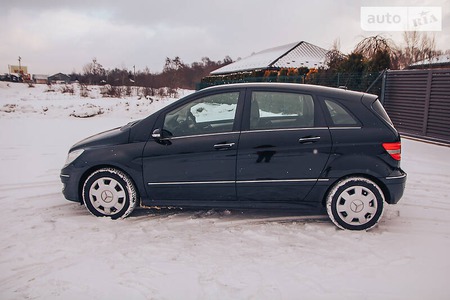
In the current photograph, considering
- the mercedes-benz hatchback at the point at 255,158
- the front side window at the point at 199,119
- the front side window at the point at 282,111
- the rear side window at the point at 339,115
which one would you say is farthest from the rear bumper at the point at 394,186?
the front side window at the point at 199,119

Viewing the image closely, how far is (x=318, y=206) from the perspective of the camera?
3762mm

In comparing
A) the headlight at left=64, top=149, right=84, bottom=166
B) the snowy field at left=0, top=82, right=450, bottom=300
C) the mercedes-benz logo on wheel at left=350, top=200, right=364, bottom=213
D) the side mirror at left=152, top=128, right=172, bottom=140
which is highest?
the side mirror at left=152, top=128, right=172, bottom=140

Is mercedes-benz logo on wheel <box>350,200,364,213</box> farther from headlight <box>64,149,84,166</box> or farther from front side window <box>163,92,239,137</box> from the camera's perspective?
headlight <box>64,149,84,166</box>

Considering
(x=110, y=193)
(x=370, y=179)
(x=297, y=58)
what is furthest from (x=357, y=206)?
(x=297, y=58)

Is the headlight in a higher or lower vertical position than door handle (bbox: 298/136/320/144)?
lower

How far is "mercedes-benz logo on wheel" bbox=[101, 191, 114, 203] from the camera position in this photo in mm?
3936

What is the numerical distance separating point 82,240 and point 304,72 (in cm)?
1634

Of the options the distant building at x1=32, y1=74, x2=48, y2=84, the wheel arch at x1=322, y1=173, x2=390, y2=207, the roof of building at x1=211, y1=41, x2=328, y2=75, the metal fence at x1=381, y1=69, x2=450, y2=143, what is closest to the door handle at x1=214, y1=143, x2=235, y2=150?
the wheel arch at x1=322, y1=173, x2=390, y2=207

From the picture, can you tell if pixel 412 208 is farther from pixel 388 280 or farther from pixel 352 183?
pixel 388 280

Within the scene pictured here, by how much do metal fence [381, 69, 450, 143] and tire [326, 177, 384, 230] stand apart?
6.63 m

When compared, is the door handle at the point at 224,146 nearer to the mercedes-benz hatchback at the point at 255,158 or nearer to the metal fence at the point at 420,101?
the mercedes-benz hatchback at the point at 255,158

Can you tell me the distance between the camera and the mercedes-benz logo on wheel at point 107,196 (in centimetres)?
394

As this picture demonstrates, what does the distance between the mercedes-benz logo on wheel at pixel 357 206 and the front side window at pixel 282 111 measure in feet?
3.25

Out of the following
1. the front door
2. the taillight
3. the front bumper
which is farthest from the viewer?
the front bumper
